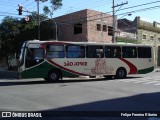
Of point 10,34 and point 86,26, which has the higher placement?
point 86,26

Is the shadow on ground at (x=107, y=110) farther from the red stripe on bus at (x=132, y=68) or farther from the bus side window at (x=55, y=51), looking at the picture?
the red stripe on bus at (x=132, y=68)

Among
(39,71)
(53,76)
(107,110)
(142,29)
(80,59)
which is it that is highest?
(142,29)

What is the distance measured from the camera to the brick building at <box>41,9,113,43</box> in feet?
132

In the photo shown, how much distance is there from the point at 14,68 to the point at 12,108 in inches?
1512

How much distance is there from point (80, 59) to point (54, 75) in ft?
7.87

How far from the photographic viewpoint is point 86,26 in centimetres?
3978

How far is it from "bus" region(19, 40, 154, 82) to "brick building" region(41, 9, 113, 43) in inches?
569

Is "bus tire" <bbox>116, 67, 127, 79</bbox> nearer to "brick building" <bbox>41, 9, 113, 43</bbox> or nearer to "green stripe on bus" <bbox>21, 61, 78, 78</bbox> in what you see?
"green stripe on bus" <bbox>21, 61, 78, 78</bbox>

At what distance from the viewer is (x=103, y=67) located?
23828mm

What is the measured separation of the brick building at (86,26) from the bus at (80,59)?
14464 millimetres

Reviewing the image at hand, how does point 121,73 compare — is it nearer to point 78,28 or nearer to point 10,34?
point 78,28

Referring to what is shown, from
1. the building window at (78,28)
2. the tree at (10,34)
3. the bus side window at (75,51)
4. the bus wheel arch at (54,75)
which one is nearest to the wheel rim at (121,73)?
the bus side window at (75,51)

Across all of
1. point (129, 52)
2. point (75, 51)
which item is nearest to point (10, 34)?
point (129, 52)

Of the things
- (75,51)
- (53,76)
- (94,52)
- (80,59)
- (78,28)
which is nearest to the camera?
(53,76)
